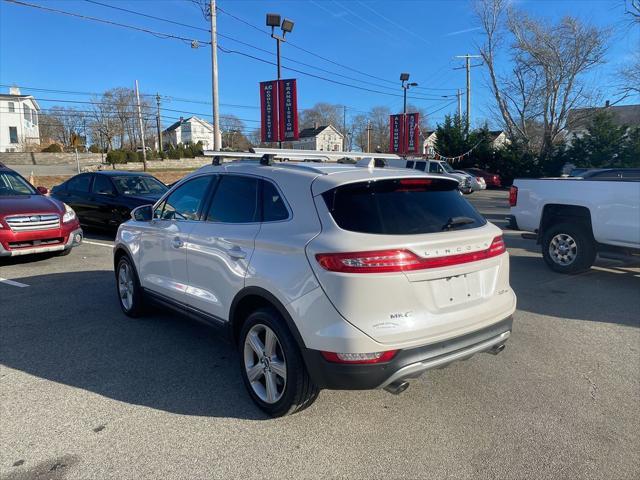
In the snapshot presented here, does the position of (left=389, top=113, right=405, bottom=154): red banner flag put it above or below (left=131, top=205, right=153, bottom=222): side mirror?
above

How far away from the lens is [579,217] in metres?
7.61

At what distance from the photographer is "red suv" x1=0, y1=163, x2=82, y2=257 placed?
775 cm

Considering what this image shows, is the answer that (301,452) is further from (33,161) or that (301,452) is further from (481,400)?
(33,161)

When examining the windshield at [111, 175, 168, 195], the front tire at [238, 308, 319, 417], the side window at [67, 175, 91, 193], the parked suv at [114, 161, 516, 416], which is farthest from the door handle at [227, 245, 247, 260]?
the side window at [67, 175, 91, 193]

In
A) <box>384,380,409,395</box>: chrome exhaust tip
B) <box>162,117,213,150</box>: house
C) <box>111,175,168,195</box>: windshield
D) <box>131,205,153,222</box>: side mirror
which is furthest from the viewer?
<box>162,117,213,150</box>: house

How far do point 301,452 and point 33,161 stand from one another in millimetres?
62242

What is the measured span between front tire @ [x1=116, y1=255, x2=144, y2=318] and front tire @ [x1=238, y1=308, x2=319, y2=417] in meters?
2.15

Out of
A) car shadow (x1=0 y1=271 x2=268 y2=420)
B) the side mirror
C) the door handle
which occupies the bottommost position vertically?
car shadow (x1=0 y1=271 x2=268 y2=420)

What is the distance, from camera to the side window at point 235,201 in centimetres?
361

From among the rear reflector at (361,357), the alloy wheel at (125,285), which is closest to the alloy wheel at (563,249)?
the rear reflector at (361,357)

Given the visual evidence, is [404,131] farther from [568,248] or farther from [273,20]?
[568,248]

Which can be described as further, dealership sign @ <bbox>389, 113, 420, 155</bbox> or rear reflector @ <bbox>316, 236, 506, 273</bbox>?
dealership sign @ <bbox>389, 113, 420, 155</bbox>

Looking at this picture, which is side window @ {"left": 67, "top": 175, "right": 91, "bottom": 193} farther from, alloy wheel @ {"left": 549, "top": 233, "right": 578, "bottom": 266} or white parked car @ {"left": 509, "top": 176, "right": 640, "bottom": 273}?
alloy wheel @ {"left": 549, "top": 233, "right": 578, "bottom": 266}

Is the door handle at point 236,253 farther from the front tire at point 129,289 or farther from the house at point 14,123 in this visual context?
the house at point 14,123
